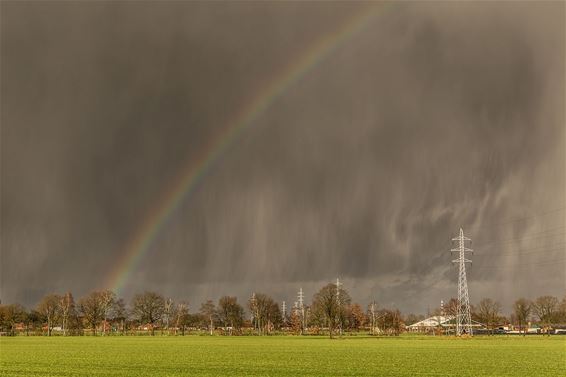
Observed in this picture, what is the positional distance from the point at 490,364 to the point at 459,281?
9697 centimetres

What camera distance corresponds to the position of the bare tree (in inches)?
7219

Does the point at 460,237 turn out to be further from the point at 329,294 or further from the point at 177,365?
the point at 177,365

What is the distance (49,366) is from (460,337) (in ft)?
424

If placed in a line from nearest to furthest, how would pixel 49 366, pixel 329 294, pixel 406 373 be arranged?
pixel 406 373, pixel 49 366, pixel 329 294

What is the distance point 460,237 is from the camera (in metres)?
162

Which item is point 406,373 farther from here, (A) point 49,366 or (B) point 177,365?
(A) point 49,366

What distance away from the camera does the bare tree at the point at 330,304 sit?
18338cm

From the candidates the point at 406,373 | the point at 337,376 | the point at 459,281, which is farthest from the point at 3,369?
the point at 459,281

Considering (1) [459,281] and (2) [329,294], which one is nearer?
(1) [459,281]

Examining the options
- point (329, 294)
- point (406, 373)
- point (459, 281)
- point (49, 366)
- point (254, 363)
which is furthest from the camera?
point (329, 294)

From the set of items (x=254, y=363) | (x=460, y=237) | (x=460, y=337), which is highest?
(x=460, y=237)

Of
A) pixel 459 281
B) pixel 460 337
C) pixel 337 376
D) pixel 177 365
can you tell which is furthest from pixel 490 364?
pixel 460 337

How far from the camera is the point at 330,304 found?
7303 inches

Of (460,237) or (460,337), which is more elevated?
(460,237)
